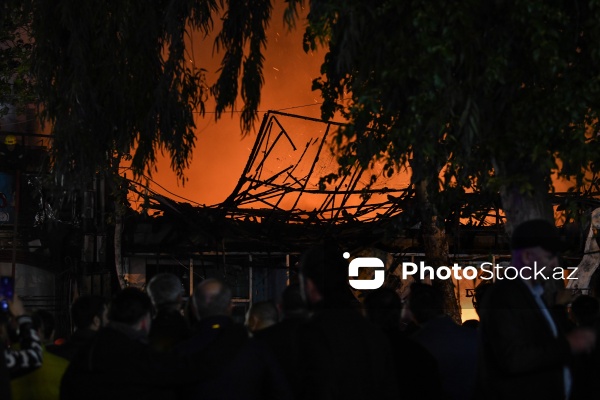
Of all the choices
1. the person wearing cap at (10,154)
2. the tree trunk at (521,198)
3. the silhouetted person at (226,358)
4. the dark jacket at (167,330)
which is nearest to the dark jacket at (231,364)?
the silhouetted person at (226,358)

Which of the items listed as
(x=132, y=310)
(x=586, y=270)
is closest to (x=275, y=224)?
(x=586, y=270)

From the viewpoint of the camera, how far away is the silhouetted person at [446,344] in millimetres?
7082

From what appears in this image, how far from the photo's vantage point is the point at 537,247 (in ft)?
16.1

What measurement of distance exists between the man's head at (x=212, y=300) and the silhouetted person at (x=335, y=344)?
0.96 meters

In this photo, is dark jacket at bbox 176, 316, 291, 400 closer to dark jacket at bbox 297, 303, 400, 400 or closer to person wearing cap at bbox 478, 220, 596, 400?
dark jacket at bbox 297, 303, 400, 400

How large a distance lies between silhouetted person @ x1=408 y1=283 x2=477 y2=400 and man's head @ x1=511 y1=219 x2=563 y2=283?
220 cm

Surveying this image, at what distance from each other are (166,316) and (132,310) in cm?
149

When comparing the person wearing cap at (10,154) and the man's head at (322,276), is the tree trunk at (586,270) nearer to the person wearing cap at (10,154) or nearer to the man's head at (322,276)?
the person wearing cap at (10,154)

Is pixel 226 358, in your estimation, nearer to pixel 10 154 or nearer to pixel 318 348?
pixel 318 348

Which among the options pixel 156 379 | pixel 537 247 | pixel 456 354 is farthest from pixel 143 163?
pixel 537 247

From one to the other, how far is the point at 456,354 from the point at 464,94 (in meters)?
2.75

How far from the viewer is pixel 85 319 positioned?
21.1 ft

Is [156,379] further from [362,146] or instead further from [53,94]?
[53,94]

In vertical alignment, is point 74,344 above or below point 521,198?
below
